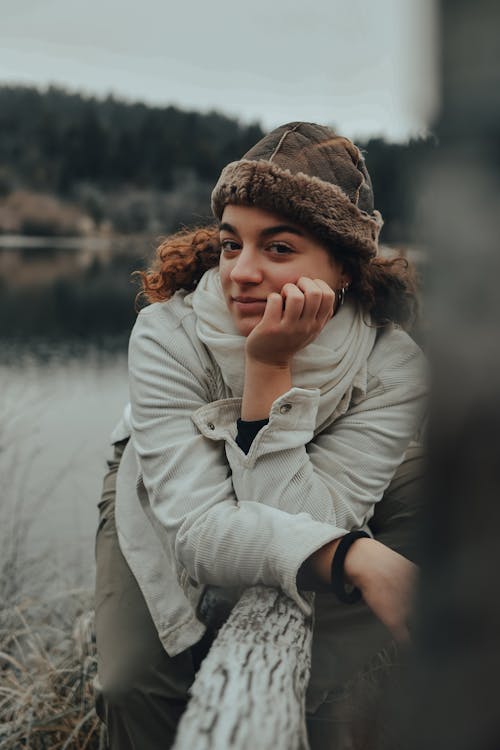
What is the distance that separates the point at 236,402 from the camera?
185cm

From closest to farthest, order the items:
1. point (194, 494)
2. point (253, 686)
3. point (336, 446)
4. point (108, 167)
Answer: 1. point (253, 686)
2. point (194, 494)
3. point (336, 446)
4. point (108, 167)

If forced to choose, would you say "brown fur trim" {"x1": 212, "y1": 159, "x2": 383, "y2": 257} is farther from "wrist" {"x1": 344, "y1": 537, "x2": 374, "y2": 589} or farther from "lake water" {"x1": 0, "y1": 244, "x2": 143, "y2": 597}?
"lake water" {"x1": 0, "y1": 244, "x2": 143, "y2": 597}

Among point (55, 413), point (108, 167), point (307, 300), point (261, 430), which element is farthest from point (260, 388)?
Answer: point (108, 167)

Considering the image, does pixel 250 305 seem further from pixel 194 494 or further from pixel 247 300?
pixel 194 494

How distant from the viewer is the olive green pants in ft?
5.99

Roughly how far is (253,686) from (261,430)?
0.70 metres

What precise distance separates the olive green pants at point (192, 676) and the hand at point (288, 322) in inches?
16.9

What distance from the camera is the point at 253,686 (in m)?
Result: 1.04

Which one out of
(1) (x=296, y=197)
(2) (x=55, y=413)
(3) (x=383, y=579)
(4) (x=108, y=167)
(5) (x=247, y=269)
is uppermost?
(1) (x=296, y=197)

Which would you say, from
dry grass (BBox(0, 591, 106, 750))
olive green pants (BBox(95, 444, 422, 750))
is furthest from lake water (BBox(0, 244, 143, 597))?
olive green pants (BBox(95, 444, 422, 750))

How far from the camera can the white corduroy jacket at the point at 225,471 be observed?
1.55 meters

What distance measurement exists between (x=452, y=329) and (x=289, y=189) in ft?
4.26

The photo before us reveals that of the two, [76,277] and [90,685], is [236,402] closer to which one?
[90,685]

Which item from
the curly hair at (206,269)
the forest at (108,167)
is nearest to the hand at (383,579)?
the curly hair at (206,269)
